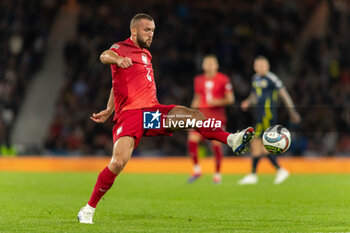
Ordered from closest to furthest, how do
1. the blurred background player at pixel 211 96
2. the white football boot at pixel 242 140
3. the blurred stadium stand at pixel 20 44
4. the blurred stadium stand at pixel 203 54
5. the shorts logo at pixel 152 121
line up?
the white football boot at pixel 242 140, the shorts logo at pixel 152 121, the blurred background player at pixel 211 96, the blurred stadium stand at pixel 203 54, the blurred stadium stand at pixel 20 44

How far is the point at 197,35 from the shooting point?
2406 centimetres

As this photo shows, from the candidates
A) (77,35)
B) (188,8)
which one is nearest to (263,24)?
(188,8)

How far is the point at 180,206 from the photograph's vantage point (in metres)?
9.52

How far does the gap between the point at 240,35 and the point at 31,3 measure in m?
7.80

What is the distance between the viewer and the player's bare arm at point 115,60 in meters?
7.02

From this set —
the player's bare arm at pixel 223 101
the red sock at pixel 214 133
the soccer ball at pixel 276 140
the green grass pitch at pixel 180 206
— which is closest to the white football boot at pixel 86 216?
the green grass pitch at pixel 180 206

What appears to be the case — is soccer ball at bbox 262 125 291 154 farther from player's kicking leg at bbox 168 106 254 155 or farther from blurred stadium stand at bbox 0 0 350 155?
blurred stadium stand at bbox 0 0 350 155

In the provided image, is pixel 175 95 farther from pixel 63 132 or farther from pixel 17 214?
pixel 17 214

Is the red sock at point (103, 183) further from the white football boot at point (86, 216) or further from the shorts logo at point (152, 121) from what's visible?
the shorts logo at point (152, 121)

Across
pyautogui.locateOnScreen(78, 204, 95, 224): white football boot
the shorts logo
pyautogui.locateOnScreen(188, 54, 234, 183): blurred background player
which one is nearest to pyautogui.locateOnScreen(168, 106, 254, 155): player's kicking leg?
the shorts logo

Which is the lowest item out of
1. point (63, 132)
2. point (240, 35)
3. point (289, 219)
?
point (289, 219)

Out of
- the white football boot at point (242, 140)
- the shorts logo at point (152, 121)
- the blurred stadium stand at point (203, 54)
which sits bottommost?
the white football boot at point (242, 140)

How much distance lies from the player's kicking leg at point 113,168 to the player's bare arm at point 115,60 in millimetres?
813

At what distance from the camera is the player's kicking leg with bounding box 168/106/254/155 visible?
7.21m
